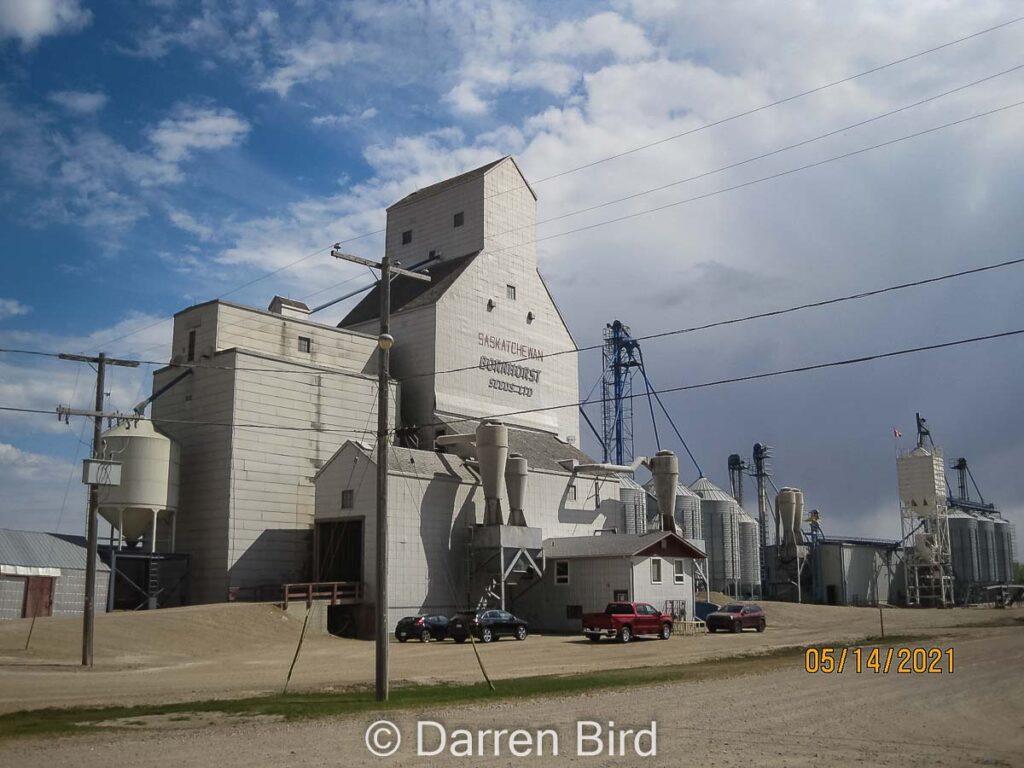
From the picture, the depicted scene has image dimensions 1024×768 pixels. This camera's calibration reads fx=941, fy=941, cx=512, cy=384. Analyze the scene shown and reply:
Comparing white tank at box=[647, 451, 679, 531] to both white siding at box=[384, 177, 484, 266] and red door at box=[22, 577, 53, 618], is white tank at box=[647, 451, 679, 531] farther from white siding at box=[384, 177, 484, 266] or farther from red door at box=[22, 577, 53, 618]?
red door at box=[22, 577, 53, 618]

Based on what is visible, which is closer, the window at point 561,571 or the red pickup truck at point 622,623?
the red pickup truck at point 622,623

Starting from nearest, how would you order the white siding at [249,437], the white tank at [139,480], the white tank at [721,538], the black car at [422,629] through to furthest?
the black car at [422,629] → the white tank at [139,480] → the white siding at [249,437] → the white tank at [721,538]

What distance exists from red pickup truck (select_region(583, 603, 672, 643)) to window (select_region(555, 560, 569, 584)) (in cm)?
918

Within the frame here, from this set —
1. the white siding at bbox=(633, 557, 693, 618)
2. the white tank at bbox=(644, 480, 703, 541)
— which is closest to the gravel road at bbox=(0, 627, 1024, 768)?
the white siding at bbox=(633, 557, 693, 618)

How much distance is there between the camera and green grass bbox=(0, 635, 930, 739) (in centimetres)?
1778

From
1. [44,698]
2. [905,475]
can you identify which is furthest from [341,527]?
[905,475]

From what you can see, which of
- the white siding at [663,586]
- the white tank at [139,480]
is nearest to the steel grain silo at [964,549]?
the white siding at [663,586]

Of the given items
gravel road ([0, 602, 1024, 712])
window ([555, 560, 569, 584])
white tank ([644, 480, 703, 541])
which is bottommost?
gravel road ([0, 602, 1024, 712])

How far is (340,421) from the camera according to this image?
183 ft

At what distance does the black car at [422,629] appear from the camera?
42219 millimetres

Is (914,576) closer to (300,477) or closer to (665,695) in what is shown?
(300,477)
